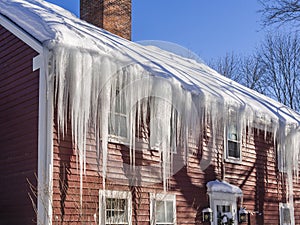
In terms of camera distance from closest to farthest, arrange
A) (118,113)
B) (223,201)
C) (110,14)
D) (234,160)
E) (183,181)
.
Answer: (118,113) < (183,181) < (223,201) < (234,160) < (110,14)

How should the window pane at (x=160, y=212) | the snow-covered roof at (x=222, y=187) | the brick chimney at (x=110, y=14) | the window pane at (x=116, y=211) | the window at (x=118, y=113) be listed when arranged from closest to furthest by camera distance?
the window pane at (x=116, y=211) < the window at (x=118, y=113) < the window pane at (x=160, y=212) < the snow-covered roof at (x=222, y=187) < the brick chimney at (x=110, y=14)

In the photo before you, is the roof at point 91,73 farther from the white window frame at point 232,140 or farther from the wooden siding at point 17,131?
the wooden siding at point 17,131

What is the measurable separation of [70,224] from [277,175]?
731cm

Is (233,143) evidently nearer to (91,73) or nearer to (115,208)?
(115,208)

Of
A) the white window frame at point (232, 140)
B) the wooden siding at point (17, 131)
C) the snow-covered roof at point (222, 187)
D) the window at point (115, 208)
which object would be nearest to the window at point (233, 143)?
the white window frame at point (232, 140)

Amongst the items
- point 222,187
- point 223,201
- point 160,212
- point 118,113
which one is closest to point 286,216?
point 223,201

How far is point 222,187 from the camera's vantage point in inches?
444

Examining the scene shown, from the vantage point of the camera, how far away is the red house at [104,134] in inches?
325

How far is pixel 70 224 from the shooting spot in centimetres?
828

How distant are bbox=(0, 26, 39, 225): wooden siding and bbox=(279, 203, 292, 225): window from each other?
7.71m

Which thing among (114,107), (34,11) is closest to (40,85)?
(114,107)

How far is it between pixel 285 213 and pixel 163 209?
17.0ft

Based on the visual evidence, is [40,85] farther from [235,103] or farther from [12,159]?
[235,103]

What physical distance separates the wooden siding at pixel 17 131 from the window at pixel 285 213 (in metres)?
7.71
